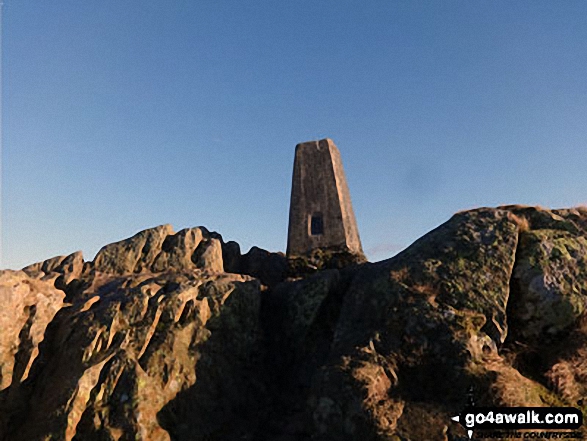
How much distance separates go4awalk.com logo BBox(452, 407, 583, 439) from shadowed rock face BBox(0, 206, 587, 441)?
275 millimetres

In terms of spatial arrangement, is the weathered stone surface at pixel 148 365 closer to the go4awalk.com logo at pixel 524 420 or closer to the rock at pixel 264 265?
the go4awalk.com logo at pixel 524 420

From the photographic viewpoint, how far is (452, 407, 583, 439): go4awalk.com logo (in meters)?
10.7

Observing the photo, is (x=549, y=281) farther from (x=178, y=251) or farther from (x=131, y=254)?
(x=131, y=254)

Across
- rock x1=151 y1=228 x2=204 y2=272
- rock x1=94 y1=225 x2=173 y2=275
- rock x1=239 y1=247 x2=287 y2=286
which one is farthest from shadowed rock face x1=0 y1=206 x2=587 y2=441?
rock x1=239 y1=247 x2=287 y2=286

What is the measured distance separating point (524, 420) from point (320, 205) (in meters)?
22.4

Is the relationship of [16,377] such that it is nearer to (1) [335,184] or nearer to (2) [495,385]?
(2) [495,385]

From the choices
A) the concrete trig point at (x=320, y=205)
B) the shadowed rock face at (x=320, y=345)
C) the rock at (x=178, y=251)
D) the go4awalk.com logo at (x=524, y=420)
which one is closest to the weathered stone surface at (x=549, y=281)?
the shadowed rock face at (x=320, y=345)

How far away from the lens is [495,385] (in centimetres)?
1170

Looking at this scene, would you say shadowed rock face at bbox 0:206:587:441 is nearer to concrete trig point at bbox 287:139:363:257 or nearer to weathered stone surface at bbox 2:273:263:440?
weathered stone surface at bbox 2:273:263:440

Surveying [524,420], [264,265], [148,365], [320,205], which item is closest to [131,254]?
[264,265]

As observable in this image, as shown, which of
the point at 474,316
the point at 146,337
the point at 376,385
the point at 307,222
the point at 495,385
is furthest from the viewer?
the point at 307,222

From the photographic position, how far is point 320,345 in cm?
1706

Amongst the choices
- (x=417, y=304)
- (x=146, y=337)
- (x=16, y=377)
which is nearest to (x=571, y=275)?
(x=417, y=304)

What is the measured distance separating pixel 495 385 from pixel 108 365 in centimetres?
1332
